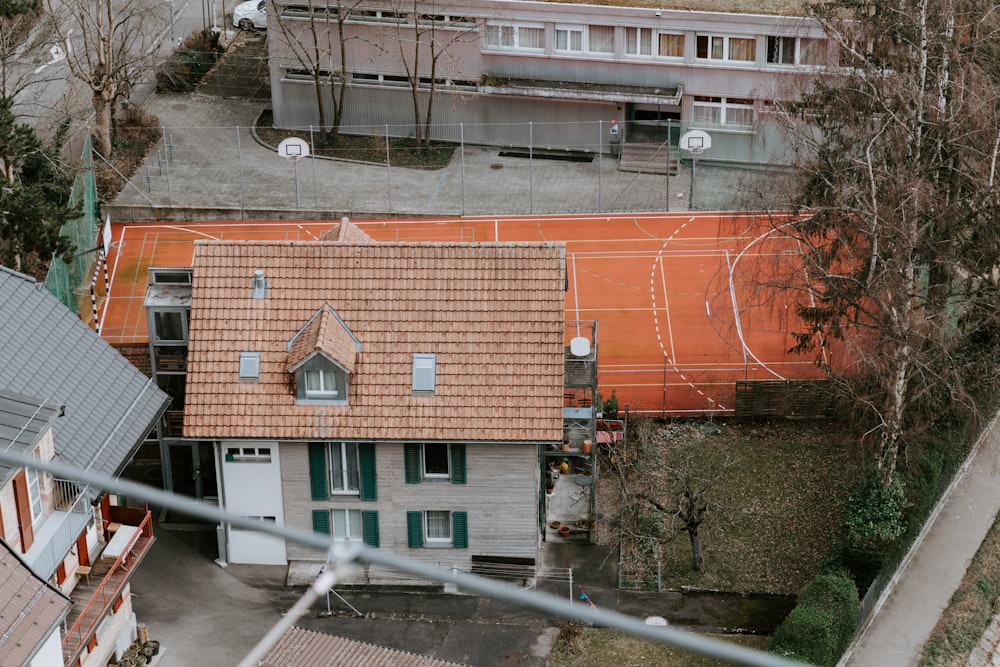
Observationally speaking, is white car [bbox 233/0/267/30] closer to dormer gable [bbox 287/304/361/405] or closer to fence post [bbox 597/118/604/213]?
fence post [bbox 597/118/604/213]

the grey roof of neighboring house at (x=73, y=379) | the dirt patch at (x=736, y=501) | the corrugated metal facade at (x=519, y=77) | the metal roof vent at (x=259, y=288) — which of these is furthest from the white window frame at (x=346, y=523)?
the corrugated metal facade at (x=519, y=77)

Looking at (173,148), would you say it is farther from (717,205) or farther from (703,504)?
(703,504)

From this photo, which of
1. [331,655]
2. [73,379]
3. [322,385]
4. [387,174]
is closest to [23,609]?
[331,655]

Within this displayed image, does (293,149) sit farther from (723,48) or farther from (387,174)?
(723,48)

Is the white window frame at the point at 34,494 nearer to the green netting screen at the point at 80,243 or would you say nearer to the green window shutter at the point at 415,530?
the green window shutter at the point at 415,530

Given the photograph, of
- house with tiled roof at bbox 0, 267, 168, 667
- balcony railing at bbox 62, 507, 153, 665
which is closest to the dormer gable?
house with tiled roof at bbox 0, 267, 168, 667

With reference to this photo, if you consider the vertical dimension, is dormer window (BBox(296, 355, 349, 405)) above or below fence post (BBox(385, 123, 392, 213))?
below

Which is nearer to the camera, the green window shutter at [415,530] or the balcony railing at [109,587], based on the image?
the balcony railing at [109,587]
